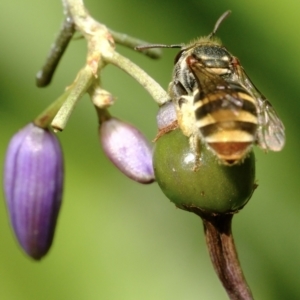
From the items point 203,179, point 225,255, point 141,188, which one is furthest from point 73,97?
point 141,188

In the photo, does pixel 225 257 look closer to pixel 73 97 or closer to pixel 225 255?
pixel 225 255

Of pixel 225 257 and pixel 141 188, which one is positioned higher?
pixel 141 188

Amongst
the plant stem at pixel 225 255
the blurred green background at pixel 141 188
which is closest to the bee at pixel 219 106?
the plant stem at pixel 225 255

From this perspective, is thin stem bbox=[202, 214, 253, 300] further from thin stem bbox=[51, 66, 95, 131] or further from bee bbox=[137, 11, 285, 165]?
thin stem bbox=[51, 66, 95, 131]

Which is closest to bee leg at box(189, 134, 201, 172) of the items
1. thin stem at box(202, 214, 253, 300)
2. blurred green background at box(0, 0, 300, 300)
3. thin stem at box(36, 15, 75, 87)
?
thin stem at box(202, 214, 253, 300)

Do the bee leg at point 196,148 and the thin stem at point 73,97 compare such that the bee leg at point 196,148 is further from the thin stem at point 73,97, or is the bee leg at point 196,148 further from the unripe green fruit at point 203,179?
the thin stem at point 73,97

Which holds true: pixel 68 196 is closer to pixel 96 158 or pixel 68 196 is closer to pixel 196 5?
pixel 96 158

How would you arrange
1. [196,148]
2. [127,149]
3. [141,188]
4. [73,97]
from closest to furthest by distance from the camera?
[196,148] → [73,97] → [127,149] → [141,188]

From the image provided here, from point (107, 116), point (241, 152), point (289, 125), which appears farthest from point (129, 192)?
point (241, 152)
